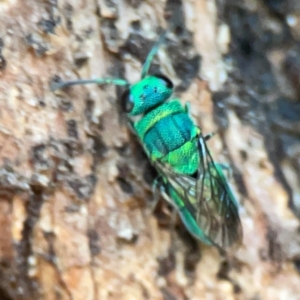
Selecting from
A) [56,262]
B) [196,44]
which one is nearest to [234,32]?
[196,44]

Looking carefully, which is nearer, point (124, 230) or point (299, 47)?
point (124, 230)

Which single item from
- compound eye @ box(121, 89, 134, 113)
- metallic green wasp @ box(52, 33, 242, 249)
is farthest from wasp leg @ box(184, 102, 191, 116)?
compound eye @ box(121, 89, 134, 113)

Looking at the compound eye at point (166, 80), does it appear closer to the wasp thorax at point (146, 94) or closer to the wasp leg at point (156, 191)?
the wasp thorax at point (146, 94)

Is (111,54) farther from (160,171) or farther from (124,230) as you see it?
(124,230)

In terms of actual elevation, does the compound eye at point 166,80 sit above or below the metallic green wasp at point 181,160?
above

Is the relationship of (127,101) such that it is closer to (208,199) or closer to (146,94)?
(146,94)

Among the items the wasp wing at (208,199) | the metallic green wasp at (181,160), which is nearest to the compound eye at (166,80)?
the metallic green wasp at (181,160)

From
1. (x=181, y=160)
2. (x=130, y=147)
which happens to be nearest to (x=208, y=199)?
(x=181, y=160)
